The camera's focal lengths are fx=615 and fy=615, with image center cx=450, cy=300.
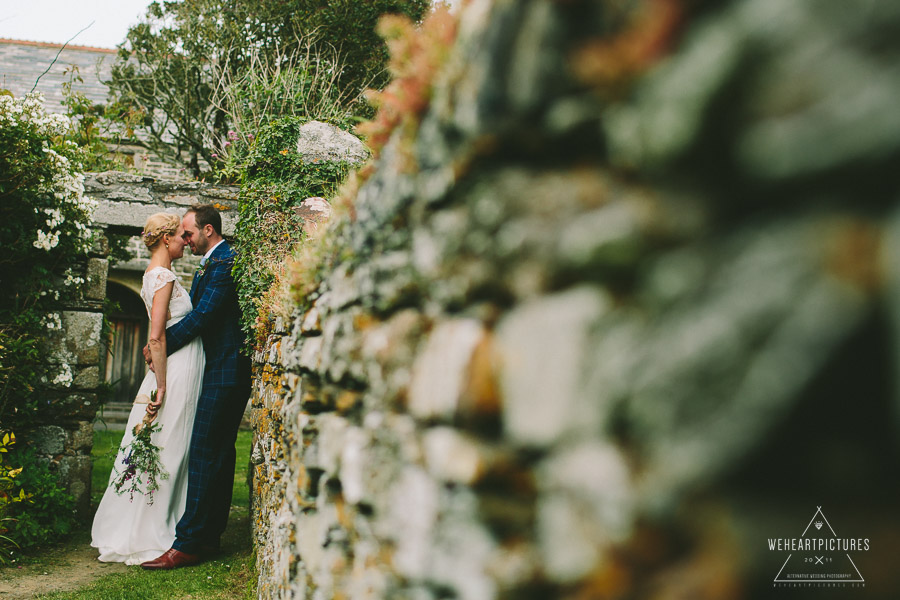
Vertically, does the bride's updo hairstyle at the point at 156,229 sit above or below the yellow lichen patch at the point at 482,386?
above

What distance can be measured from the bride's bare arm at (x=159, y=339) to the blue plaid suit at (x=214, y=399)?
0.14m

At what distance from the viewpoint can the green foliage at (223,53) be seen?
11.8 meters

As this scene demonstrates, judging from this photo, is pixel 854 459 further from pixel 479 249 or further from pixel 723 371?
pixel 479 249

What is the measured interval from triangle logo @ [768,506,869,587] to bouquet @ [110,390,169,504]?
185 inches

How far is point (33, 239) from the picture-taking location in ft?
17.1

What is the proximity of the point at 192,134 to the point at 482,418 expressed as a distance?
13.0 m

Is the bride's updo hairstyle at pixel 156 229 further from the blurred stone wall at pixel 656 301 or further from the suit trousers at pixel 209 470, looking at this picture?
the blurred stone wall at pixel 656 301

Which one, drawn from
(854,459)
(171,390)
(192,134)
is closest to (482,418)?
(854,459)

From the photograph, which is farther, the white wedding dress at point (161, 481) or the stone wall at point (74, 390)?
the stone wall at point (74, 390)

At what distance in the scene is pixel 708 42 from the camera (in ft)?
2.23

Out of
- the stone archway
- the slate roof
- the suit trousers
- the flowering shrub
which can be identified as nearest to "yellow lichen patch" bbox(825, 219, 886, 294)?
the suit trousers

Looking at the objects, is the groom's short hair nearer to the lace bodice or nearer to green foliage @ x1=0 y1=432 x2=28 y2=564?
the lace bodice

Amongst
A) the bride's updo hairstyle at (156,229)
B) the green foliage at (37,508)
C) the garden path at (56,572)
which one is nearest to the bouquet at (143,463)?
the garden path at (56,572)

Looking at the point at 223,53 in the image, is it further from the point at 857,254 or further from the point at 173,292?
the point at 857,254
